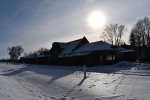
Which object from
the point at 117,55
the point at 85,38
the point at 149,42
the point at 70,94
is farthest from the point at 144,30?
the point at 70,94

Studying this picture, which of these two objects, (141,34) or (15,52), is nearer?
(141,34)

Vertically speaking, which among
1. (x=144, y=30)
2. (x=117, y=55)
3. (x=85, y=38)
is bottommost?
(x=117, y=55)

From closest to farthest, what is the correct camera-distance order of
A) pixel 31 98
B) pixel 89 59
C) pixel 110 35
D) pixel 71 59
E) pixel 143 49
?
pixel 31 98
pixel 89 59
pixel 71 59
pixel 143 49
pixel 110 35

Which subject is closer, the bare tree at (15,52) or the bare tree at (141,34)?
the bare tree at (141,34)

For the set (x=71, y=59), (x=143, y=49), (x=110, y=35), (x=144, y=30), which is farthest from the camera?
(x=110, y=35)

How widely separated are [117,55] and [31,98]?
42365 millimetres

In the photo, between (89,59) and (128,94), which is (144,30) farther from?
(128,94)

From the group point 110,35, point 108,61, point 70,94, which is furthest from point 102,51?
point 110,35

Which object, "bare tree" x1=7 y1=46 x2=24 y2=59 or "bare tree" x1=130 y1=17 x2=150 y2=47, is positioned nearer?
"bare tree" x1=130 y1=17 x2=150 y2=47

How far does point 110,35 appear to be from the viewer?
105m

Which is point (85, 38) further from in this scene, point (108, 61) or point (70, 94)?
point (70, 94)

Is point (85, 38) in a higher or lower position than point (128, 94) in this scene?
higher

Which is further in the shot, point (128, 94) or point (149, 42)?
point (149, 42)

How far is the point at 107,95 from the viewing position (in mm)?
12398
